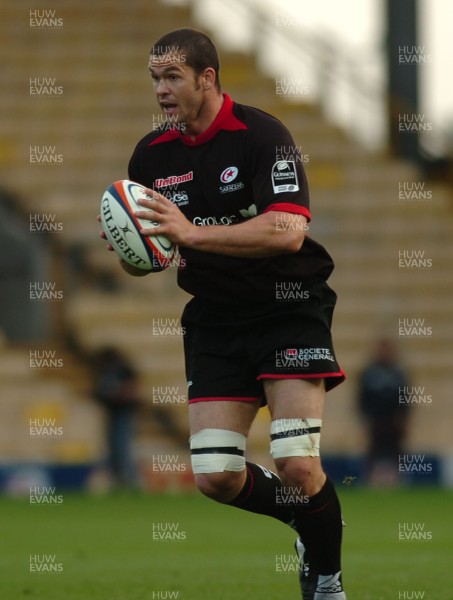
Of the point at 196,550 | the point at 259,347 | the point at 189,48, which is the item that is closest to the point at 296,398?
the point at 259,347

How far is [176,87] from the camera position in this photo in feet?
18.9

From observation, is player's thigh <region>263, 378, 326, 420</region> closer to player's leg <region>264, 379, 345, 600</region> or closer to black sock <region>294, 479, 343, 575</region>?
player's leg <region>264, 379, 345, 600</region>

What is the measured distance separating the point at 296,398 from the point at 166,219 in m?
0.88

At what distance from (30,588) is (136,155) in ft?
7.45

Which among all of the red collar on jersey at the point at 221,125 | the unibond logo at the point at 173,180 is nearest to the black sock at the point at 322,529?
the unibond logo at the point at 173,180

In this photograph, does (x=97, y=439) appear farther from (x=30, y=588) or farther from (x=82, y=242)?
(x=30, y=588)

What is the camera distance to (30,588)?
7012 millimetres

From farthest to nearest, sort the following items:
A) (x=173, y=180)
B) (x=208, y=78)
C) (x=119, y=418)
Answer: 1. (x=119, y=418)
2. (x=173, y=180)
3. (x=208, y=78)

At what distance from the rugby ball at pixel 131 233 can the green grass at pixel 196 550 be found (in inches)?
65.8

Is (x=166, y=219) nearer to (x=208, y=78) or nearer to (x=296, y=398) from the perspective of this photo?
(x=208, y=78)

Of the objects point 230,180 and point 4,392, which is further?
point 4,392

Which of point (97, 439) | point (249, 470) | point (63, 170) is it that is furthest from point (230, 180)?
point (63, 170)

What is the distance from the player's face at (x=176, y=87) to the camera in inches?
226

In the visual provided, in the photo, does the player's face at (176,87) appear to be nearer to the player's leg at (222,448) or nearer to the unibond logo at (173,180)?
the unibond logo at (173,180)
